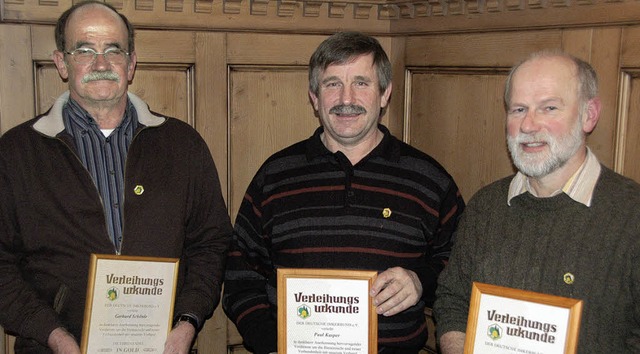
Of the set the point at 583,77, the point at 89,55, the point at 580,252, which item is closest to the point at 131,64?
the point at 89,55

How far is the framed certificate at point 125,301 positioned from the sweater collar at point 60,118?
0.50 meters

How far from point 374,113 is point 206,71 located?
2.57 ft

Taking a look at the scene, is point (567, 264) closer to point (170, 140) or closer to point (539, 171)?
point (539, 171)

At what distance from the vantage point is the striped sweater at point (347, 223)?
2377 millimetres

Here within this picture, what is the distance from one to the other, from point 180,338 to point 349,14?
154cm

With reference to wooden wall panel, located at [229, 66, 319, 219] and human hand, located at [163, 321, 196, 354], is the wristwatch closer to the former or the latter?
human hand, located at [163, 321, 196, 354]

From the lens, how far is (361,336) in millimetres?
2121

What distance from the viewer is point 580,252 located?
188 centimetres

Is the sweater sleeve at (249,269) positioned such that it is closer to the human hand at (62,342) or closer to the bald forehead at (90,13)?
the human hand at (62,342)

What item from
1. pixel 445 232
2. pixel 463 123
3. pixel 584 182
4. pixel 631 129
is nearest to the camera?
pixel 584 182

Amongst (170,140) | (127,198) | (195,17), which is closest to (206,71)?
(195,17)

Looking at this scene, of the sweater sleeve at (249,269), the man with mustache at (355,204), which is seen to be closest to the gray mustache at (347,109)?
the man with mustache at (355,204)

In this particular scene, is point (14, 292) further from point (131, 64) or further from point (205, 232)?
point (131, 64)

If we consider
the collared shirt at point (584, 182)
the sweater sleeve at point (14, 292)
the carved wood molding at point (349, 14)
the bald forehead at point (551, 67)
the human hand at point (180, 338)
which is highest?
the carved wood molding at point (349, 14)
